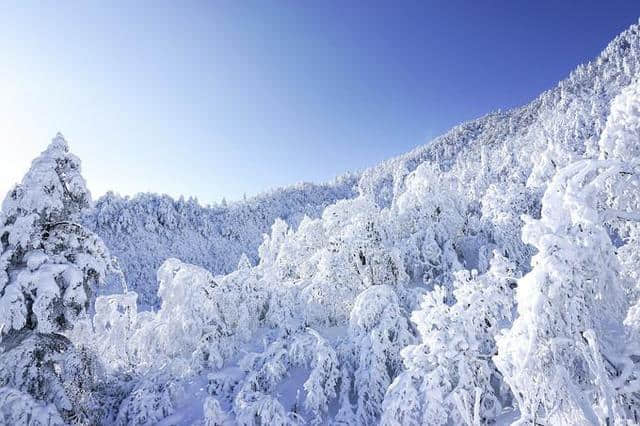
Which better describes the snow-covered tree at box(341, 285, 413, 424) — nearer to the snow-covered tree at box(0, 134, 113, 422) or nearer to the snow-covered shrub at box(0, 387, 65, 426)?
the snow-covered shrub at box(0, 387, 65, 426)

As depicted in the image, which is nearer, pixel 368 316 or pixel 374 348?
pixel 374 348

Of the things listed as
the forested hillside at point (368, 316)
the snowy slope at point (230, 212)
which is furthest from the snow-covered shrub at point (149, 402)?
the snowy slope at point (230, 212)

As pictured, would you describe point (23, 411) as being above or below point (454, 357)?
above

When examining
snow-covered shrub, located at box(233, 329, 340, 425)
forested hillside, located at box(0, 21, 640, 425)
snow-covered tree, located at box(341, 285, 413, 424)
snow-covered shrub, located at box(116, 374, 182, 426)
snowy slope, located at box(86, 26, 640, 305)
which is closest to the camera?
forested hillside, located at box(0, 21, 640, 425)

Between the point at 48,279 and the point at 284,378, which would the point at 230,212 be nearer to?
the point at 284,378

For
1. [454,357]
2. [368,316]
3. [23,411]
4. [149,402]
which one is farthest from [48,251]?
[454,357]

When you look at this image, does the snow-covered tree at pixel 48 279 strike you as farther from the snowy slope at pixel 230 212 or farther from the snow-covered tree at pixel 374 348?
the snowy slope at pixel 230 212

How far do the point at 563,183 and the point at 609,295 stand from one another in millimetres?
1447

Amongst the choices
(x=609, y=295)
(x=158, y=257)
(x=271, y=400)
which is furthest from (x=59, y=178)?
(x=158, y=257)

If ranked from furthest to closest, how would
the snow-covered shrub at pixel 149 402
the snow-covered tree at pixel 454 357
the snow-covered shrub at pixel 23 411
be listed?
the snow-covered shrub at pixel 149 402, the snow-covered shrub at pixel 23 411, the snow-covered tree at pixel 454 357

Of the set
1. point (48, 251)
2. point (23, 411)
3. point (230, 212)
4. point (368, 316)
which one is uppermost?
point (230, 212)

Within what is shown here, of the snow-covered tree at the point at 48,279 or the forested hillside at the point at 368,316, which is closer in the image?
the forested hillside at the point at 368,316

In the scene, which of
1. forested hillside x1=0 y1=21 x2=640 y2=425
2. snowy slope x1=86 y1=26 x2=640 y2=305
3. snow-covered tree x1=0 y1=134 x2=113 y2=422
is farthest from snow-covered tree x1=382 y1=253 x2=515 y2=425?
snowy slope x1=86 y1=26 x2=640 y2=305

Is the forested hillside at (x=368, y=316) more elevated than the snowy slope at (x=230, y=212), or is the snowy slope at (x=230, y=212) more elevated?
the snowy slope at (x=230, y=212)
